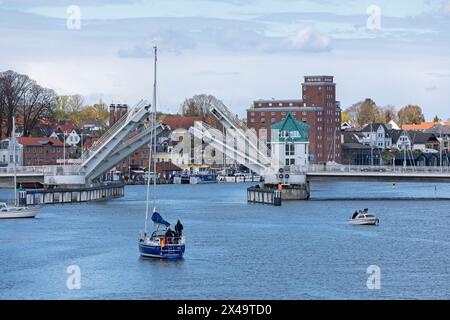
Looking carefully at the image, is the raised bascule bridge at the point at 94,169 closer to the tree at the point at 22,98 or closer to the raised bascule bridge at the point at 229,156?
the raised bascule bridge at the point at 229,156

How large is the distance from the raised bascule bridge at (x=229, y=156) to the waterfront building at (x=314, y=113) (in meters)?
51.9

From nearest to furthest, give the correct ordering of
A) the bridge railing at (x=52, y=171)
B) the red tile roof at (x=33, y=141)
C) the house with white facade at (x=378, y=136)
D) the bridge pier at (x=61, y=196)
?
1. the bridge pier at (x=61, y=196)
2. the bridge railing at (x=52, y=171)
3. the red tile roof at (x=33, y=141)
4. the house with white facade at (x=378, y=136)

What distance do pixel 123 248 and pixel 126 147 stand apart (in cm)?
2541

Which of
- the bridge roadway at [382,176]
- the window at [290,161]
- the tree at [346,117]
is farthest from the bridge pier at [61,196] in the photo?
the tree at [346,117]

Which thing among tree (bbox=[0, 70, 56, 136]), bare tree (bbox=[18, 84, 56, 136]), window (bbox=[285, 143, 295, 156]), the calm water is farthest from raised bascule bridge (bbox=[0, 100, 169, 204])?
bare tree (bbox=[18, 84, 56, 136])

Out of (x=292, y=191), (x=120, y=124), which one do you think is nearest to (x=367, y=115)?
(x=292, y=191)

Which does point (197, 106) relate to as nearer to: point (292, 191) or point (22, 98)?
point (22, 98)

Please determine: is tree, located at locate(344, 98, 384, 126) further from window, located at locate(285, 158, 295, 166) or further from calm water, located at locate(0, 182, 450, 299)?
calm water, located at locate(0, 182, 450, 299)

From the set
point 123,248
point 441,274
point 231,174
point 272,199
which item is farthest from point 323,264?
point 231,174

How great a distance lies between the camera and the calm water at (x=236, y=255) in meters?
32.3

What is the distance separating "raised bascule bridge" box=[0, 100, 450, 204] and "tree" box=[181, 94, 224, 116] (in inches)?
2959

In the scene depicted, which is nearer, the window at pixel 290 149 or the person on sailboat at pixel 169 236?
the person on sailboat at pixel 169 236

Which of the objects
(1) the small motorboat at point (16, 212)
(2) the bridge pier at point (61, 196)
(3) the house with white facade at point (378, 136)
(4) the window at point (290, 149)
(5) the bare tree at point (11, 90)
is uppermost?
(5) the bare tree at point (11, 90)

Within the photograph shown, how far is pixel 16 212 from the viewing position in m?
55.6
